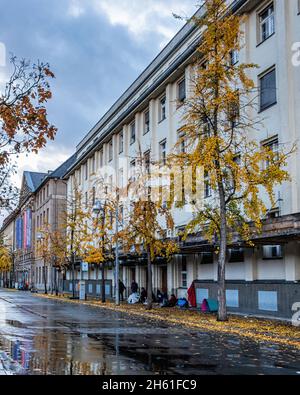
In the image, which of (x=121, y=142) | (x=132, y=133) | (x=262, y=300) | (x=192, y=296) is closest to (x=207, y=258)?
(x=192, y=296)

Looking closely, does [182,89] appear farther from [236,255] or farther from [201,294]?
[201,294]

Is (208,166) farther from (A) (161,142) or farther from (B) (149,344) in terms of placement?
(A) (161,142)

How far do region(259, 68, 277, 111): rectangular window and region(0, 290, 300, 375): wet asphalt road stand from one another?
11.0 meters

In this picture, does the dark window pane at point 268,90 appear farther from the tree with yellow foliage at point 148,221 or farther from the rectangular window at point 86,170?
the rectangular window at point 86,170

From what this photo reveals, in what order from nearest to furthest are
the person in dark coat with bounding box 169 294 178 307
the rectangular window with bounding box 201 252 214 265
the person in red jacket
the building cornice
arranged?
the rectangular window with bounding box 201 252 214 265
the person in red jacket
the building cornice
the person in dark coat with bounding box 169 294 178 307

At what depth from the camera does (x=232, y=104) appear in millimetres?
20484

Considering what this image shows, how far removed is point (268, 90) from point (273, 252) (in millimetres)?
6982

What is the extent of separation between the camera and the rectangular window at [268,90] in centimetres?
2280

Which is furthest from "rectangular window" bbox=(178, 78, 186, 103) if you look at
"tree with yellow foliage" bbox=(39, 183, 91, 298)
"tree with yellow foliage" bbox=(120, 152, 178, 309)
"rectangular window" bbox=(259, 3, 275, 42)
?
"tree with yellow foliage" bbox=(39, 183, 91, 298)

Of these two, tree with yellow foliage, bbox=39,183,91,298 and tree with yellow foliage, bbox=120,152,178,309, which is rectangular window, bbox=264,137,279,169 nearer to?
tree with yellow foliage, bbox=120,152,178,309

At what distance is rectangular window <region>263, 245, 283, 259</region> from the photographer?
71.2 ft
